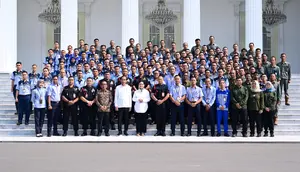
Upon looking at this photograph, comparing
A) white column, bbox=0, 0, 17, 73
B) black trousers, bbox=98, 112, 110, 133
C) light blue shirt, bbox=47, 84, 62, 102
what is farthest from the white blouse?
white column, bbox=0, 0, 17, 73

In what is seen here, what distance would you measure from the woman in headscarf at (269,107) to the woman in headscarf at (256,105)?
0.64 feet

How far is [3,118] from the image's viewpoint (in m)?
17.7

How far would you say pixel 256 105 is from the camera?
16125 millimetres

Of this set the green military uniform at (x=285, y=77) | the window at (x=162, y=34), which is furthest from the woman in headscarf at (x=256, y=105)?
the window at (x=162, y=34)

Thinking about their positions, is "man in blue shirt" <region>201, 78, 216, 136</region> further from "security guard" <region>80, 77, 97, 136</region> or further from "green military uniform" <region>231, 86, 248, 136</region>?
"security guard" <region>80, 77, 97, 136</region>

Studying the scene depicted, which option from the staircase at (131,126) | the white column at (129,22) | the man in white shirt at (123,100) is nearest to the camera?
the man in white shirt at (123,100)

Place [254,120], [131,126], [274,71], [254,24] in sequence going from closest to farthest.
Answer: [254,120]
[131,126]
[274,71]
[254,24]

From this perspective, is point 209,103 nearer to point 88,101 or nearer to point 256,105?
point 256,105

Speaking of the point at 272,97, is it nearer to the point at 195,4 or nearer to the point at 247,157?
the point at 247,157

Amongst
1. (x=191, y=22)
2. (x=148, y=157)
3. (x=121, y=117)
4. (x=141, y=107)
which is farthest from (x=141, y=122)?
(x=191, y=22)

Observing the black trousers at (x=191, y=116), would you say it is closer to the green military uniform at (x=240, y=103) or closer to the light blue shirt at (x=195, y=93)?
the light blue shirt at (x=195, y=93)

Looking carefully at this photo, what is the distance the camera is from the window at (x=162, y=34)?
2806 cm

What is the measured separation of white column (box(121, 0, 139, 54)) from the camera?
883 inches

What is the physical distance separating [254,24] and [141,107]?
9.13m
